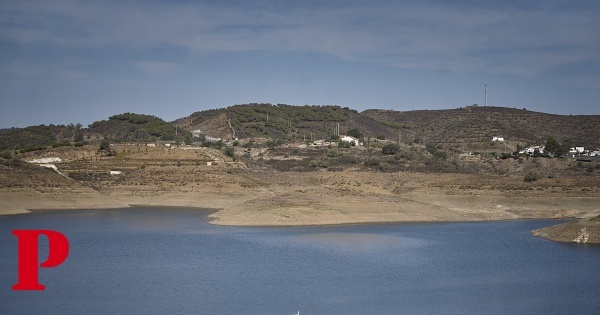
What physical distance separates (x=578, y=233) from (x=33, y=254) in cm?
3015

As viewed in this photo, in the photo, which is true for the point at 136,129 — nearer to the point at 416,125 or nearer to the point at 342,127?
the point at 342,127

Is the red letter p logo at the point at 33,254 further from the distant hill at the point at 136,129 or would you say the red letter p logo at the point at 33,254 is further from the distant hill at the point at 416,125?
the distant hill at the point at 416,125

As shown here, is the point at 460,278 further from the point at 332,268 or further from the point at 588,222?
the point at 588,222

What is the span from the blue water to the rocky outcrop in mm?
1211

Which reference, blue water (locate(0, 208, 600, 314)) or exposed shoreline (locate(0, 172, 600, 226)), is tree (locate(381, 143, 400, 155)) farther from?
blue water (locate(0, 208, 600, 314))

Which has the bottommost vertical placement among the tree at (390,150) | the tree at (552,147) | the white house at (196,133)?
the tree at (390,150)

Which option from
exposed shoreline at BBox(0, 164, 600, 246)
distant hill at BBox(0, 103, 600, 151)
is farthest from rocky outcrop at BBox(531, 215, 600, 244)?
distant hill at BBox(0, 103, 600, 151)

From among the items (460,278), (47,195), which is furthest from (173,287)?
(47,195)

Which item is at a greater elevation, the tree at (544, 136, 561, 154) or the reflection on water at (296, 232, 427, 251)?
the tree at (544, 136, 561, 154)

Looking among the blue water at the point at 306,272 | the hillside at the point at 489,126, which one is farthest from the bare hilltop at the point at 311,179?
the blue water at the point at 306,272

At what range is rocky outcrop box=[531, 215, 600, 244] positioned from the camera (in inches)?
1805

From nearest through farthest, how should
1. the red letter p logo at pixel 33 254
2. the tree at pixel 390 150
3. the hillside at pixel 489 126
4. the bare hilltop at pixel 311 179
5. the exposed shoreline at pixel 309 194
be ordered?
the red letter p logo at pixel 33 254 → the exposed shoreline at pixel 309 194 → the bare hilltop at pixel 311 179 → the tree at pixel 390 150 → the hillside at pixel 489 126

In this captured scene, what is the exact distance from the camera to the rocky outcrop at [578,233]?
45.8m

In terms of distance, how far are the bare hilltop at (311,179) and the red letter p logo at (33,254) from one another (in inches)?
496
